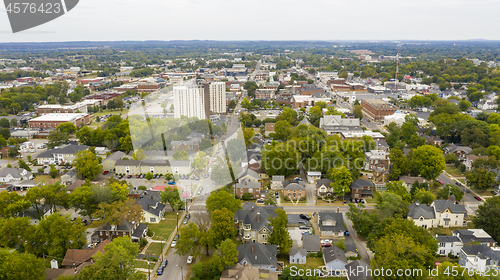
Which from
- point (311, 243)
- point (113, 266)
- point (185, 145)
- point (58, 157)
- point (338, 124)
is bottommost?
point (311, 243)

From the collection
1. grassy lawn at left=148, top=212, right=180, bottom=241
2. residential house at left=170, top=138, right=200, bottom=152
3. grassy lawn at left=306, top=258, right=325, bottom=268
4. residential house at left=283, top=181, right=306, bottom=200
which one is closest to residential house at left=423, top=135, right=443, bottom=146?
residential house at left=283, top=181, right=306, bottom=200


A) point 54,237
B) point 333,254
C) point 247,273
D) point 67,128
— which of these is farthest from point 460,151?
point 67,128

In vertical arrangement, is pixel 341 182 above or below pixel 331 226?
above

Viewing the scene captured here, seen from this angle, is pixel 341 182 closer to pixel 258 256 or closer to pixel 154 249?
pixel 258 256

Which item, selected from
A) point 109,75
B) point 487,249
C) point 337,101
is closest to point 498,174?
point 487,249

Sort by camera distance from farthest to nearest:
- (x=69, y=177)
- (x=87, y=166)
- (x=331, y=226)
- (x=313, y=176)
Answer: (x=313, y=176), (x=69, y=177), (x=87, y=166), (x=331, y=226)

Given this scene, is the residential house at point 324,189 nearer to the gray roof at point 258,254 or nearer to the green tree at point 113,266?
the gray roof at point 258,254
